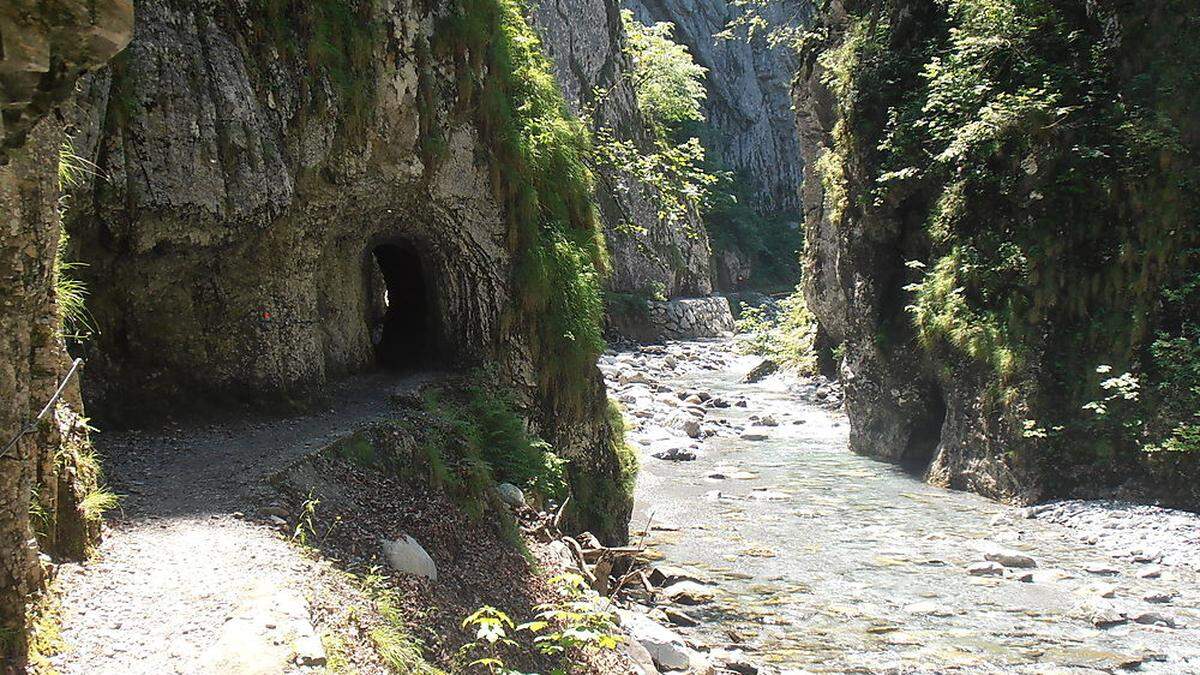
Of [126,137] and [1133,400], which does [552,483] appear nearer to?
[126,137]

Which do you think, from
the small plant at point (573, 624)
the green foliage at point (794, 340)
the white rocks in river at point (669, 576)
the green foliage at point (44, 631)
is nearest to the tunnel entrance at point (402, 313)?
the white rocks in river at point (669, 576)

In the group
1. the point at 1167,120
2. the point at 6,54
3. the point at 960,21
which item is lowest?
the point at 6,54

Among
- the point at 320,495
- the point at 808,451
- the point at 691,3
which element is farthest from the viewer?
the point at 691,3

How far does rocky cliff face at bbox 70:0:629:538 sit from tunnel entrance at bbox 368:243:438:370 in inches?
4.2

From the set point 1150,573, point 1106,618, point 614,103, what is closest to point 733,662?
point 1106,618

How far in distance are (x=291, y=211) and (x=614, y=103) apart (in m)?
29.1

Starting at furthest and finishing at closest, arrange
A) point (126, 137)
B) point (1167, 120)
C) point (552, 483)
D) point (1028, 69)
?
point (1028, 69), point (1167, 120), point (552, 483), point (126, 137)

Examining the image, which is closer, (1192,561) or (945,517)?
(1192,561)

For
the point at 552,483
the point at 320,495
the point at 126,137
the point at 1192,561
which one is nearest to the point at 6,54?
the point at 320,495

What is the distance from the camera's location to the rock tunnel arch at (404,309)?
39.0 feet

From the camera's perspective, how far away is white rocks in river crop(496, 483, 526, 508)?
895cm

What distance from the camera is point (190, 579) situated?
501 cm

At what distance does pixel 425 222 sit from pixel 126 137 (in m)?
4.03

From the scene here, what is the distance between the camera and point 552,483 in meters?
10.1
